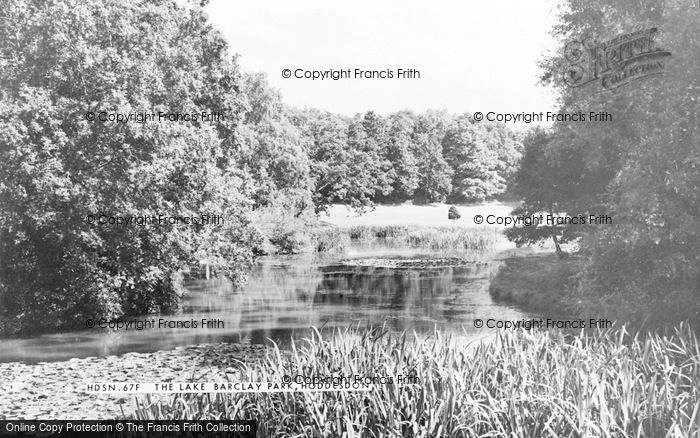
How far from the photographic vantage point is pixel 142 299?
15570 millimetres

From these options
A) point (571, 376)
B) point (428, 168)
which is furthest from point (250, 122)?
point (571, 376)

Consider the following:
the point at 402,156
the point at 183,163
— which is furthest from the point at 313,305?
the point at 183,163

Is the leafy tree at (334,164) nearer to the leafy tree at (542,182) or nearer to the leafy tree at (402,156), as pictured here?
the leafy tree at (402,156)

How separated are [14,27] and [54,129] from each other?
237 cm

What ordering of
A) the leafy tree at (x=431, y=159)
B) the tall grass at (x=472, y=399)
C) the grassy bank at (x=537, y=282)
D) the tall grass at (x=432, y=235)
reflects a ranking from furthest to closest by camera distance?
the tall grass at (x=432, y=235) < the grassy bank at (x=537, y=282) < the leafy tree at (x=431, y=159) < the tall grass at (x=472, y=399)

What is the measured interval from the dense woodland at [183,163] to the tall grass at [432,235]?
146 cm

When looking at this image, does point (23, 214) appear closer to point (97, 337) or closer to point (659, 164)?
point (97, 337)

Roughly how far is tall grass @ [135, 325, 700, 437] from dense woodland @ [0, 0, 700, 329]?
15.8ft

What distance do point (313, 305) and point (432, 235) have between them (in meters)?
3.59

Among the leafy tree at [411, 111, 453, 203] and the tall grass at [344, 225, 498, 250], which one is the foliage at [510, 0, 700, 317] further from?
the tall grass at [344, 225, 498, 250]

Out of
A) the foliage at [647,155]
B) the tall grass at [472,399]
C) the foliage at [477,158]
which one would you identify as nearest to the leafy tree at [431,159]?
the foliage at [477,158]

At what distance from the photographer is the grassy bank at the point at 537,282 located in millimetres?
16562

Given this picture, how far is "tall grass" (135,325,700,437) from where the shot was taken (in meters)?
5.89

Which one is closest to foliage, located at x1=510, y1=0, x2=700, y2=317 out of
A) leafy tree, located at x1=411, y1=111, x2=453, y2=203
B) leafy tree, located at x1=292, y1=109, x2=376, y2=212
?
leafy tree, located at x1=411, y1=111, x2=453, y2=203
